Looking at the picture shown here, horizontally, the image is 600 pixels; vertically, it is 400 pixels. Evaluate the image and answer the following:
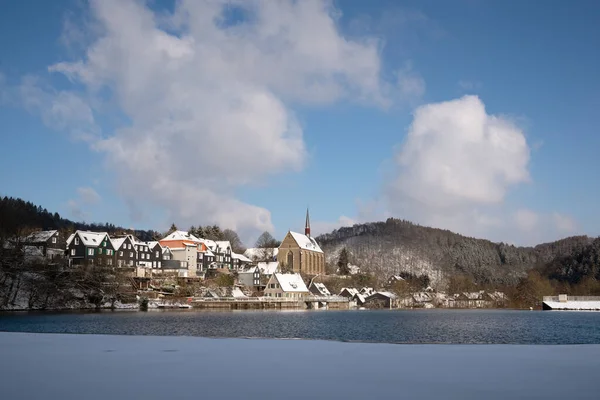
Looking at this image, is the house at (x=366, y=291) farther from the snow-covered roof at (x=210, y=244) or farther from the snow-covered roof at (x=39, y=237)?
the snow-covered roof at (x=39, y=237)

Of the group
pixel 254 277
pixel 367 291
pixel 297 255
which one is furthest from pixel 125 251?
pixel 367 291

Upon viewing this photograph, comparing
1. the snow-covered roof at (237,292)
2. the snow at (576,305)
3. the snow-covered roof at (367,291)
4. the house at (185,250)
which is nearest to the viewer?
the snow-covered roof at (237,292)

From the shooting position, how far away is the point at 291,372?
1545cm

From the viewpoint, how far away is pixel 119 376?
14.6 meters

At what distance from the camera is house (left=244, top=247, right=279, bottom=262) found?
162m

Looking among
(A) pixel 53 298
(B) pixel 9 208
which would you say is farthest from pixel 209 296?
(B) pixel 9 208

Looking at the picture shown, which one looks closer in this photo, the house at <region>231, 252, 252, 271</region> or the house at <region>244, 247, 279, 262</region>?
the house at <region>231, 252, 252, 271</region>

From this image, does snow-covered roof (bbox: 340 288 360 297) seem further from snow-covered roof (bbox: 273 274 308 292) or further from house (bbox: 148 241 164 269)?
house (bbox: 148 241 164 269)

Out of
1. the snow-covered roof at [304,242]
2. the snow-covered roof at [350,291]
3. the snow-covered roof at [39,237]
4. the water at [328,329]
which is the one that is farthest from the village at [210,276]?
the water at [328,329]

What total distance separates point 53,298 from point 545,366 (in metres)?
80.6

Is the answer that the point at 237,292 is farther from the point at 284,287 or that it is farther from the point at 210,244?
the point at 210,244

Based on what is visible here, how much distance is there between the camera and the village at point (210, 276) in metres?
96.9

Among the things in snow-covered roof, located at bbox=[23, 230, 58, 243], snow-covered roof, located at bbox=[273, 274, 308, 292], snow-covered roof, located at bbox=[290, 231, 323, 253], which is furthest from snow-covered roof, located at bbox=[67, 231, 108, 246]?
snow-covered roof, located at bbox=[290, 231, 323, 253]

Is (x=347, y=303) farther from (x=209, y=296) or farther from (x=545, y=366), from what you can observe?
(x=545, y=366)
